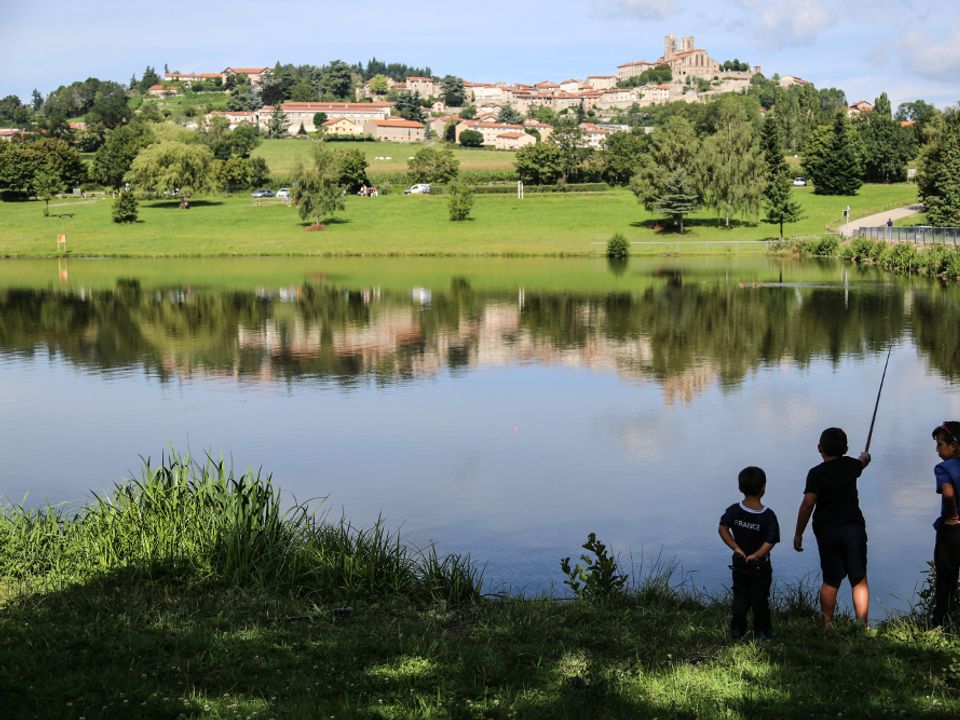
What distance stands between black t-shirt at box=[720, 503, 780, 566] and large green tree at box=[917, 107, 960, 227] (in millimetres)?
67910

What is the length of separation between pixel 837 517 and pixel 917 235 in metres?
55.4

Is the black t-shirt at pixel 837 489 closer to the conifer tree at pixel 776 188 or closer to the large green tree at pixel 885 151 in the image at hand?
the conifer tree at pixel 776 188

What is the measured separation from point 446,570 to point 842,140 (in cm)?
9597

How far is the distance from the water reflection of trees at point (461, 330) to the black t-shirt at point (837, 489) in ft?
43.9

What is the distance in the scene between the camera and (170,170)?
300ft

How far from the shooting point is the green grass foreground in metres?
6.74

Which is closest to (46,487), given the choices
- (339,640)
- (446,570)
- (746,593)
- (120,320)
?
(446,570)

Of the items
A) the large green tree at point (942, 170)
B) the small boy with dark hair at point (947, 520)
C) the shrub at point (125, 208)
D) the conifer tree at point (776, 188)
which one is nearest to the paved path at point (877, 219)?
the conifer tree at point (776, 188)

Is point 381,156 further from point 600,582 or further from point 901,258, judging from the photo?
point 600,582

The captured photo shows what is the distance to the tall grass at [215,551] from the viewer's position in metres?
9.91

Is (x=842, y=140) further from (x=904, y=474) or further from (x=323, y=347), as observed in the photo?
(x=904, y=474)

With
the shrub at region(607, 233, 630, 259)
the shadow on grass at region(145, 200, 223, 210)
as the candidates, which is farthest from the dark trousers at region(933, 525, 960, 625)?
the shadow on grass at region(145, 200, 223, 210)

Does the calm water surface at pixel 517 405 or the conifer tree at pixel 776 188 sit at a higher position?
the conifer tree at pixel 776 188

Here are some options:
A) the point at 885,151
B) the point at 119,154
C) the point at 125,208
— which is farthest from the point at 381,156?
the point at 885,151
